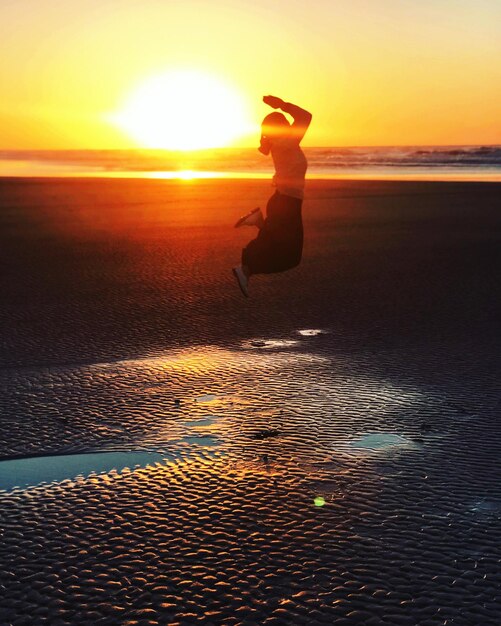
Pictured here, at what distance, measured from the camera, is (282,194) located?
6906 millimetres

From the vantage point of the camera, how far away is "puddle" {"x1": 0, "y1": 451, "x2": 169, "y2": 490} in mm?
4535

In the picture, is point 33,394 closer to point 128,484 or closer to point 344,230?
point 128,484

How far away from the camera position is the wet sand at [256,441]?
11.1 ft

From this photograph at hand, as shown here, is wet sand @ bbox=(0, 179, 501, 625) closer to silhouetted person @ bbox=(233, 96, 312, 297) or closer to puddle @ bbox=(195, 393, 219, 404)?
puddle @ bbox=(195, 393, 219, 404)

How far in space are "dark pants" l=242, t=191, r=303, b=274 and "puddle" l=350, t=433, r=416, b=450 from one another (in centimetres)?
226

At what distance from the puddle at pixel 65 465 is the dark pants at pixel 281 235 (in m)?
2.64

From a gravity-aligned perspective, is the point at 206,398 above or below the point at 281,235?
below

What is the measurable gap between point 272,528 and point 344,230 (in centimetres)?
1324

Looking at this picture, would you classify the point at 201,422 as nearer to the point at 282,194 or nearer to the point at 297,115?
the point at 282,194

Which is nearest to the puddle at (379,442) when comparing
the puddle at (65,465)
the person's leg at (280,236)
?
the puddle at (65,465)

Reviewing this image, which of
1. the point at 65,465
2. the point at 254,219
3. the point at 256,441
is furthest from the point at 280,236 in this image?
the point at 65,465

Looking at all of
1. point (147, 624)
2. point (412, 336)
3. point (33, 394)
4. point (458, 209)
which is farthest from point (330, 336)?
point (458, 209)

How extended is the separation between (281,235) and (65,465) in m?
2.97

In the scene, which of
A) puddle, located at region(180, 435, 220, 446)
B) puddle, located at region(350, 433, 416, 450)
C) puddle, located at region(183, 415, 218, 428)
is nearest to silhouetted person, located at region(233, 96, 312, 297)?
puddle, located at region(183, 415, 218, 428)
